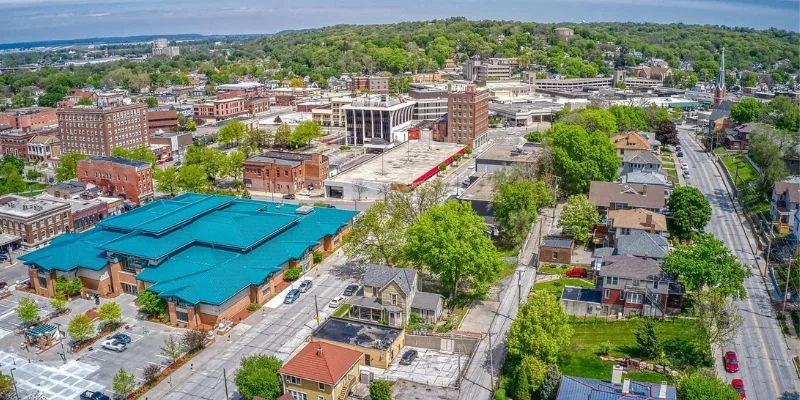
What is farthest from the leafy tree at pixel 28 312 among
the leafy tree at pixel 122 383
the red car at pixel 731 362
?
the red car at pixel 731 362

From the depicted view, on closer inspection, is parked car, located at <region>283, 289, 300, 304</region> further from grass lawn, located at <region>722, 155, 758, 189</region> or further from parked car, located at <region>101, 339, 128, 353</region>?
grass lawn, located at <region>722, 155, 758, 189</region>

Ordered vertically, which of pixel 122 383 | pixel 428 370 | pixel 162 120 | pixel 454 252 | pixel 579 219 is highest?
pixel 162 120

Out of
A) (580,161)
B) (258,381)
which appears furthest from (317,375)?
(580,161)

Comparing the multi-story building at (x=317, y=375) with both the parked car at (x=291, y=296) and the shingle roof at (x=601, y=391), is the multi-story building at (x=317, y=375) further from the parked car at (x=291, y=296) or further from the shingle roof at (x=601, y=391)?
the parked car at (x=291, y=296)

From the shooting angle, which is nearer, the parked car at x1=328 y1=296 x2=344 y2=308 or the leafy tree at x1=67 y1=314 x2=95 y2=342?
the leafy tree at x1=67 y1=314 x2=95 y2=342

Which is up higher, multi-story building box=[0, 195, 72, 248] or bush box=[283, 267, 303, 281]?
multi-story building box=[0, 195, 72, 248]

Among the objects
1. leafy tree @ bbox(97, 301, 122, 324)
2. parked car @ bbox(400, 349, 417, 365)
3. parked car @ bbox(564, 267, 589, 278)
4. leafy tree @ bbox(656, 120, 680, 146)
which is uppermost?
leafy tree @ bbox(656, 120, 680, 146)

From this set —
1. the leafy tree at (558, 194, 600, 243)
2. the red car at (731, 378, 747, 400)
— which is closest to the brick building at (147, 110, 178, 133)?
the leafy tree at (558, 194, 600, 243)

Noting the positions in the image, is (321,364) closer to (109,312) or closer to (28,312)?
(109,312)

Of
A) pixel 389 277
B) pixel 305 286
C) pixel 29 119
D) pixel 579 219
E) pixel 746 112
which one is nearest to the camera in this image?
pixel 389 277
